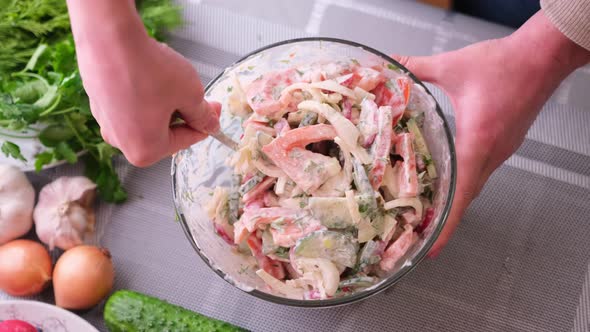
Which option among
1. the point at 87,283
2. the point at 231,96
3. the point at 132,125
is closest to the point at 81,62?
the point at 132,125

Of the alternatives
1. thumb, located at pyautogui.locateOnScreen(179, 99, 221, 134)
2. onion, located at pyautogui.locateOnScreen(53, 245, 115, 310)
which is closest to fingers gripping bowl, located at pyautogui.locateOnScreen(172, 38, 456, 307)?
thumb, located at pyautogui.locateOnScreen(179, 99, 221, 134)

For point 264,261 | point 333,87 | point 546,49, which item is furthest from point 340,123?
point 546,49

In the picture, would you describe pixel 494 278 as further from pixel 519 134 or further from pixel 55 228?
pixel 55 228

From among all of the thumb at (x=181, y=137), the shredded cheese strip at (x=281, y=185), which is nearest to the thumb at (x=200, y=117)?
the thumb at (x=181, y=137)

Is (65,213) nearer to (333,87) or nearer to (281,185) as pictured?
(281,185)

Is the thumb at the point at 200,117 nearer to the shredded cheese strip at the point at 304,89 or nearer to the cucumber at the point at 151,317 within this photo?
the shredded cheese strip at the point at 304,89

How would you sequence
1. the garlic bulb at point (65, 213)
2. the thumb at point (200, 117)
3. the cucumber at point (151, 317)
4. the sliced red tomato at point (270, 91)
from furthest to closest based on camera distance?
the garlic bulb at point (65, 213), the cucumber at point (151, 317), the sliced red tomato at point (270, 91), the thumb at point (200, 117)
